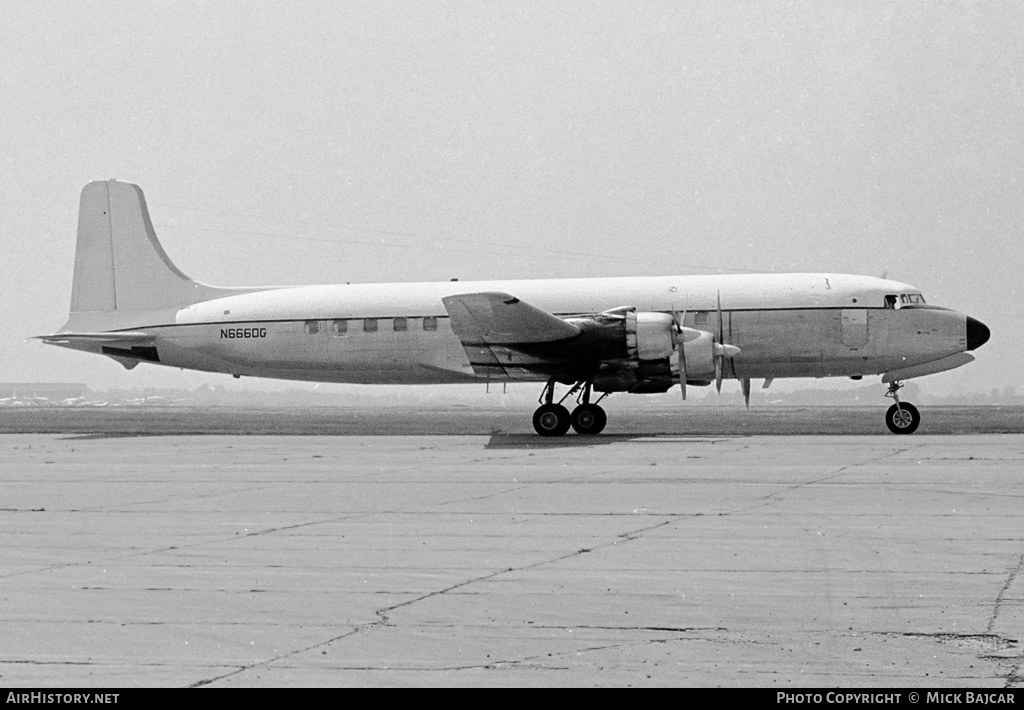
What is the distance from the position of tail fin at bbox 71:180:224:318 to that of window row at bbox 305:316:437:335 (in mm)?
4706

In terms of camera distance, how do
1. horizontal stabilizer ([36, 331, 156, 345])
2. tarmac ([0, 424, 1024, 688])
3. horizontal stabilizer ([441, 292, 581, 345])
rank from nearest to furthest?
1. tarmac ([0, 424, 1024, 688])
2. horizontal stabilizer ([441, 292, 581, 345])
3. horizontal stabilizer ([36, 331, 156, 345])

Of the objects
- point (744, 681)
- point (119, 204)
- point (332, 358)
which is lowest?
point (744, 681)

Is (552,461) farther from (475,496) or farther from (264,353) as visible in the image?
(264,353)

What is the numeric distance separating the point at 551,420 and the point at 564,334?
8.73 feet

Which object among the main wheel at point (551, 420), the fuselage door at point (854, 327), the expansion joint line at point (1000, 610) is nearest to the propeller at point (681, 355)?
the main wheel at point (551, 420)

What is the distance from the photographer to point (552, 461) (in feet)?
82.7

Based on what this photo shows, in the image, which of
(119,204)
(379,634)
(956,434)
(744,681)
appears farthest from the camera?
(119,204)

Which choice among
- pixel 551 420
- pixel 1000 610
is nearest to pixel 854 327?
pixel 551 420

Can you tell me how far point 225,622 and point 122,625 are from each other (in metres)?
0.71

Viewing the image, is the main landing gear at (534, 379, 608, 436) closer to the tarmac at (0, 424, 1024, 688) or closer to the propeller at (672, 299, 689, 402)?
the propeller at (672, 299, 689, 402)

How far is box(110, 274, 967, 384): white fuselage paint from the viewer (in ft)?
115

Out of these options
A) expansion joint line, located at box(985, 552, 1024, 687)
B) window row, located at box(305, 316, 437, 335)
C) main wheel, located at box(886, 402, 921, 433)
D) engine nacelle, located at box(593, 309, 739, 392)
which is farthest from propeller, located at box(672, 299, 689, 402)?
expansion joint line, located at box(985, 552, 1024, 687)

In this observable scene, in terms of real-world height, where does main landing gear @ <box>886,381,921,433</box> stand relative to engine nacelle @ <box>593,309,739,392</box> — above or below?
below
